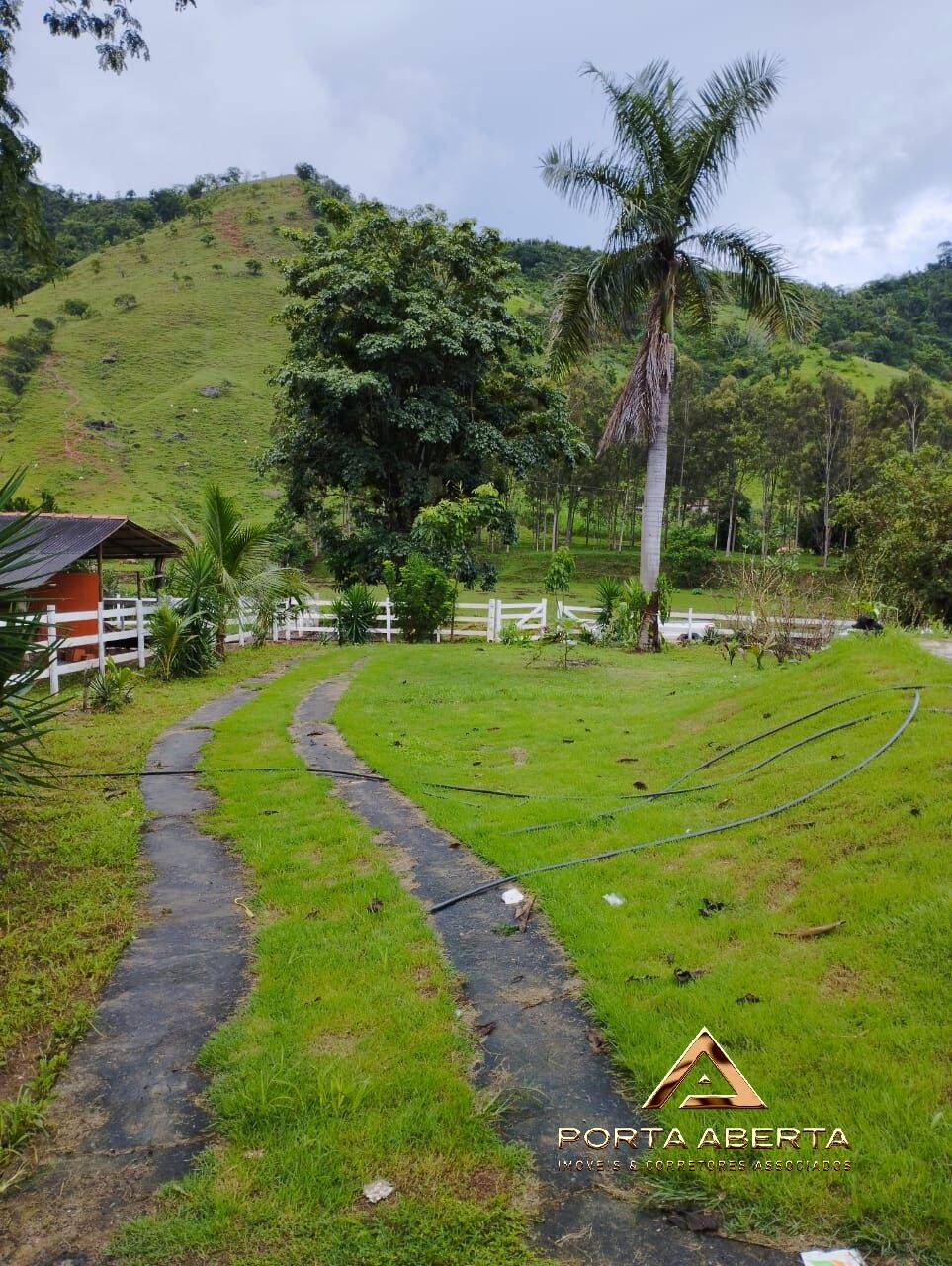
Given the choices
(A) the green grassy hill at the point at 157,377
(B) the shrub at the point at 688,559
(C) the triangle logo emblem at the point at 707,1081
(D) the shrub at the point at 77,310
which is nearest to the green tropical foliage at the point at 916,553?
(C) the triangle logo emblem at the point at 707,1081

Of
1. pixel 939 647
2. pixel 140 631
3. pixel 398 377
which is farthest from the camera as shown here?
pixel 398 377

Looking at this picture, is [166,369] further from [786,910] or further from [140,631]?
[786,910]

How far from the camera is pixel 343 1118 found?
2568 millimetres

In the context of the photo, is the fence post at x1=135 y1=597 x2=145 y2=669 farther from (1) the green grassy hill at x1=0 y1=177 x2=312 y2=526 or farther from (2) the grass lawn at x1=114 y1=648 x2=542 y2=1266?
(1) the green grassy hill at x1=0 y1=177 x2=312 y2=526

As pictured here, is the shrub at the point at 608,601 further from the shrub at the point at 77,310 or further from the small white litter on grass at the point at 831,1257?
the shrub at the point at 77,310

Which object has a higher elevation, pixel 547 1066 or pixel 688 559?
pixel 688 559

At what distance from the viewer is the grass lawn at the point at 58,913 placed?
2.96m

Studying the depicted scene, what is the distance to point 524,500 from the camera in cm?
5388

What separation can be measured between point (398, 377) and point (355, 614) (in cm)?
746

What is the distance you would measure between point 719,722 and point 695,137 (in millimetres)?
11774

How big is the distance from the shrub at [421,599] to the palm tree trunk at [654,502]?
220 inches

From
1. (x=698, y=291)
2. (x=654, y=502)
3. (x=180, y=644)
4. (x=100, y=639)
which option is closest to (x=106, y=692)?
(x=100, y=639)

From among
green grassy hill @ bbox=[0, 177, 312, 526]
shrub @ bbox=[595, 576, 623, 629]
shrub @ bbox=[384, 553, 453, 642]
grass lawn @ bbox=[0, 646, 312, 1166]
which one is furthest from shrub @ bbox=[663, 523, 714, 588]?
grass lawn @ bbox=[0, 646, 312, 1166]

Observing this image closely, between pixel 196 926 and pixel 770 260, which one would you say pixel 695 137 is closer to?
pixel 770 260
